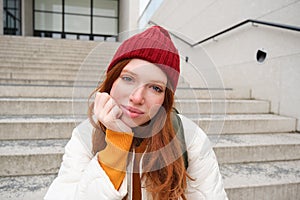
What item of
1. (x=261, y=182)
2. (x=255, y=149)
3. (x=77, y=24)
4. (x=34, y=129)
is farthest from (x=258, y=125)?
(x=77, y=24)

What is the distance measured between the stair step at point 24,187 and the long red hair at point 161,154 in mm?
774

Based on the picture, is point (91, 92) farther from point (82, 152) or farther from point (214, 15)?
point (214, 15)

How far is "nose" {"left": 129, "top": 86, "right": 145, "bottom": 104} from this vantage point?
48cm

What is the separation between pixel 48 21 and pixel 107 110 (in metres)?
13.1

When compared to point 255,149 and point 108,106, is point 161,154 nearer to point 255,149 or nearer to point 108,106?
point 108,106

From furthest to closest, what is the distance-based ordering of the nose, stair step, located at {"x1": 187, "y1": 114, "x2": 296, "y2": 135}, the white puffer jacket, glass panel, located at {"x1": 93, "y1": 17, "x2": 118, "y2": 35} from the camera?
glass panel, located at {"x1": 93, "y1": 17, "x2": 118, "y2": 35} < stair step, located at {"x1": 187, "y1": 114, "x2": 296, "y2": 135} < the white puffer jacket < the nose

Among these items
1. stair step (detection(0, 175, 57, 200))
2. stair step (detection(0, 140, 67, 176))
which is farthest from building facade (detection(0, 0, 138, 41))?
→ stair step (detection(0, 175, 57, 200))

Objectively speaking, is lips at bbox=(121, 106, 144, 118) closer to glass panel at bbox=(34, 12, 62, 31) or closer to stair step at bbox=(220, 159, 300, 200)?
stair step at bbox=(220, 159, 300, 200)

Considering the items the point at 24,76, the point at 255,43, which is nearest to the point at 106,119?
the point at 255,43

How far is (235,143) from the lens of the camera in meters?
1.76

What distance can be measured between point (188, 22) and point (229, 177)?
3621mm

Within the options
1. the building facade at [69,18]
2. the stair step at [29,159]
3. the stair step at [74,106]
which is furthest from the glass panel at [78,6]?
the stair step at [29,159]

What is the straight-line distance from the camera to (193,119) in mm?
685

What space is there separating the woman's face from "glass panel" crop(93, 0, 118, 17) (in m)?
13.0
